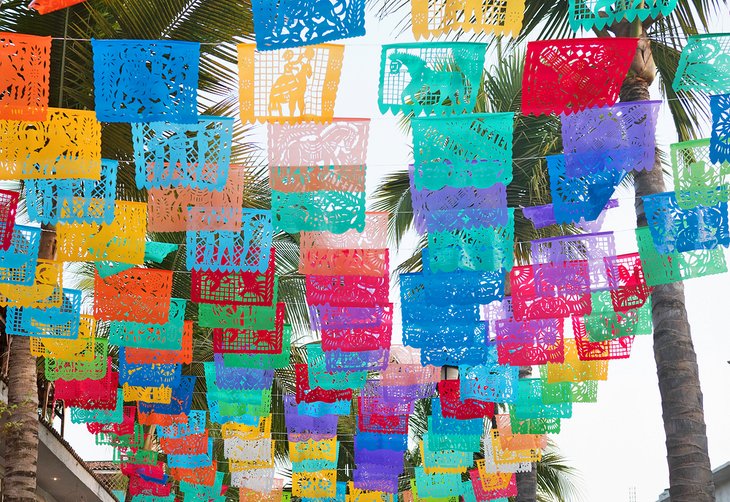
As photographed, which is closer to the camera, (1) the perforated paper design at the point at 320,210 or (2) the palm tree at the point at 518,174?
(1) the perforated paper design at the point at 320,210

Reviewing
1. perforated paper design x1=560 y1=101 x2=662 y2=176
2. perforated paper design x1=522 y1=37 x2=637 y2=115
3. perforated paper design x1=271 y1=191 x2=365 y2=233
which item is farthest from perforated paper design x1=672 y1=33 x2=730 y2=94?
perforated paper design x1=271 y1=191 x2=365 y2=233

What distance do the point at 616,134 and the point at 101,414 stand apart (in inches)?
405

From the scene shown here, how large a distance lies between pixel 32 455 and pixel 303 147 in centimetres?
537

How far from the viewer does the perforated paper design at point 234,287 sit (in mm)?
9531

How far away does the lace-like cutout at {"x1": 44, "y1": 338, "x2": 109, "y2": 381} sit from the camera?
481 inches

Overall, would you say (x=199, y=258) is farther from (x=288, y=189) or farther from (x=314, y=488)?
(x=314, y=488)

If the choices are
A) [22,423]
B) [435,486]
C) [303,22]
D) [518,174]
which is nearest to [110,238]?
[22,423]

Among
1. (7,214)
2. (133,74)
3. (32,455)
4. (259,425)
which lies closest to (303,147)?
(133,74)

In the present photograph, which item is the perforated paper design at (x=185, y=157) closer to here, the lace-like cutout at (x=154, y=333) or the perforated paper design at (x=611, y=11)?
the perforated paper design at (x=611, y=11)

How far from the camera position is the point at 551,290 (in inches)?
379

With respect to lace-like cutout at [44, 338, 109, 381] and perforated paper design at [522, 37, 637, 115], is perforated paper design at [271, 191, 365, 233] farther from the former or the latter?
lace-like cutout at [44, 338, 109, 381]

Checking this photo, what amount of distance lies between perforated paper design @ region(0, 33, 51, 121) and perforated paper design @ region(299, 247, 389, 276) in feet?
9.57

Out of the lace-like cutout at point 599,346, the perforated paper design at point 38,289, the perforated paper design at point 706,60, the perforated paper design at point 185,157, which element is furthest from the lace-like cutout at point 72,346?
the perforated paper design at point 706,60

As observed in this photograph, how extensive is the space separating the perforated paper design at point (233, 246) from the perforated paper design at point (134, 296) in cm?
129
